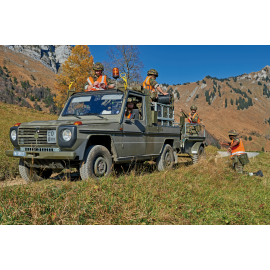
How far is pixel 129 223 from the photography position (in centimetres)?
383

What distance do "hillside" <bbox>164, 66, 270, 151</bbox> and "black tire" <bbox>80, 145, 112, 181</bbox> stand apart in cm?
9186

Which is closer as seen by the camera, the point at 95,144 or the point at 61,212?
the point at 61,212

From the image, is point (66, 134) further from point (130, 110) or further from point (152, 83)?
point (152, 83)

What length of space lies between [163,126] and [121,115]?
2116 millimetres

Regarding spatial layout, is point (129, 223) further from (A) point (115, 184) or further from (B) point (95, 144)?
(B) point (95, 144)

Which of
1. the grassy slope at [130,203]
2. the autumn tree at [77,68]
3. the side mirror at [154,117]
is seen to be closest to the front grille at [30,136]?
the grassy slope at [130,203]

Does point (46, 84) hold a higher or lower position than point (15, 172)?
higher

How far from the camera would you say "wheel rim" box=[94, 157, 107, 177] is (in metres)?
5.60

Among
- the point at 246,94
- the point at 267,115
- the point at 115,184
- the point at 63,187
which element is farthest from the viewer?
the point at 246,94

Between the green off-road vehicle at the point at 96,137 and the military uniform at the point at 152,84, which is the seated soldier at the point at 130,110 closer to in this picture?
Result: the green off-road vehicle at the point at 96,137

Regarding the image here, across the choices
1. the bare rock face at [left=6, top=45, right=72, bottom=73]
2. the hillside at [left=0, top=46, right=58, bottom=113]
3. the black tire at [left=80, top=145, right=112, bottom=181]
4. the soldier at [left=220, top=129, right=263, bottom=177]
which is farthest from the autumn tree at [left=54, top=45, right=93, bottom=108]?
the bare rock face at [left=6, top=45, right=72, bottom=73]

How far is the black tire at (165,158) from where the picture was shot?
8016mm

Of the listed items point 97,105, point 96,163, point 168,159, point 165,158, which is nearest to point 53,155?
point 96,163

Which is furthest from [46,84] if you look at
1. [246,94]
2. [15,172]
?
[246,94]
